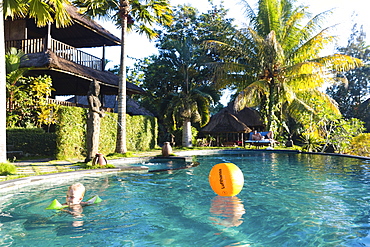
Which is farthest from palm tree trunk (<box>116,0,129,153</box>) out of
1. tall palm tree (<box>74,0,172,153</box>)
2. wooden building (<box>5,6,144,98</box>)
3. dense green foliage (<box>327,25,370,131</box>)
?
dense green foliage (<box>327,25,370,131</box>)

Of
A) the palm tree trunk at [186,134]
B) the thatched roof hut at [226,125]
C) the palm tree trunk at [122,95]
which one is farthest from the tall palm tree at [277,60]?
the palm tree trunk at [122,95]

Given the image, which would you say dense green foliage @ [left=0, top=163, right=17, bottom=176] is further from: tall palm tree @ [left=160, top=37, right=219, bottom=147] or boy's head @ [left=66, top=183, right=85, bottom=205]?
tall palm tree @ [left=160, top=37, right=219, bottom=147]

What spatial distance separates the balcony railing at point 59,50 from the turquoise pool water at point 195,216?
38.7 feet

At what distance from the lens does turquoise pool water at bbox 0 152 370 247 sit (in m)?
3.71

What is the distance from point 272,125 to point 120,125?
11.8 metres

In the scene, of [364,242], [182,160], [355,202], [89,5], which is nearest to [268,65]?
[182,160]

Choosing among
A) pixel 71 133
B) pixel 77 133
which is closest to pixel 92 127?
pixel 71 133

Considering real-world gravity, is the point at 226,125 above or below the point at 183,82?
below

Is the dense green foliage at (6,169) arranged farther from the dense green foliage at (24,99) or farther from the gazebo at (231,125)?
the gazebo at (231,125)

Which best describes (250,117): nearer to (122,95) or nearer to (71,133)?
(122,95)

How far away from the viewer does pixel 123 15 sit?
14461 mm

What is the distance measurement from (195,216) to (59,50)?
51.0 feet

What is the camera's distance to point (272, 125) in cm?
2142

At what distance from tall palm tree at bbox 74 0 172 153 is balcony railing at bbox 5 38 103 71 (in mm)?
3626
